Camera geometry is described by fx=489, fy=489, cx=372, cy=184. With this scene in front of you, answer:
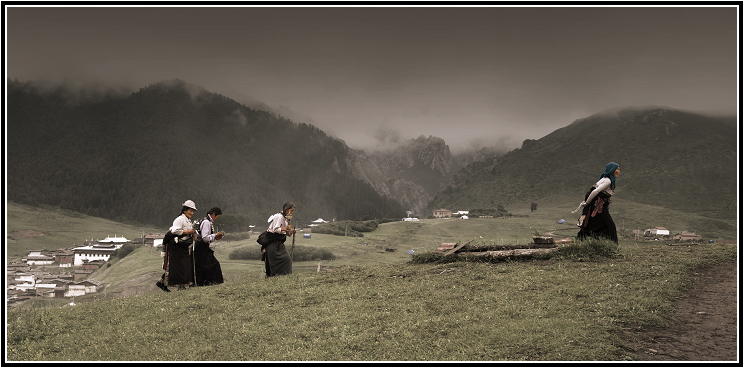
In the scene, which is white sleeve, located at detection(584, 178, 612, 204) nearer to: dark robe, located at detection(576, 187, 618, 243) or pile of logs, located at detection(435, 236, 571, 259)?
dark robe, located at detection(576, 187, 618, 243)

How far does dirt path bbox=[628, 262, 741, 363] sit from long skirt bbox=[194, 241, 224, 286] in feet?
40.0

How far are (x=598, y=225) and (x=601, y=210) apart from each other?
466 mm

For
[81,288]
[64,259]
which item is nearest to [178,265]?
[81,288]

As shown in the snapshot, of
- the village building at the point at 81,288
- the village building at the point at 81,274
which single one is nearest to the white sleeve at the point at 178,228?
the village building at the point at 81,288

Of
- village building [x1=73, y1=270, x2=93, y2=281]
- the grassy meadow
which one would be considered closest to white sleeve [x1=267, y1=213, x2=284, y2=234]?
the grassy meadow

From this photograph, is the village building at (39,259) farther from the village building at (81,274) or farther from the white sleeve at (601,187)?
the white sleeve at (601,187)

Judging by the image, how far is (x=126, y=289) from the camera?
194 feet

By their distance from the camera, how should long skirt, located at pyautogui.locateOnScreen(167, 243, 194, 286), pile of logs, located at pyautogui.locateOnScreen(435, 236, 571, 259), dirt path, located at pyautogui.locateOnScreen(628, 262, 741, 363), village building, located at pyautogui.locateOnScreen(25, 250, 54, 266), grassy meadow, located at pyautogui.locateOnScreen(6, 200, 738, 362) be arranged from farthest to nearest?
1. village building, located at pyautogui.locateOnScreen(25, 250, 54, 266)
2. long skirt, located at pyautogui.locateOnScreen(167, 243, 194, 286)
3. pile of logs, located at pyautogui.locateOnScreen(435, 236, 571, 259)
4. grassy meadow, located at pyautogui.locateOnScreen(6, 200, 738, 362)
5. dirt path, located at pyautogui.locateOnScreen(628, 262, 741, 363)

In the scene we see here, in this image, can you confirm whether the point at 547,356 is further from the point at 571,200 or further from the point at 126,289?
the point at 571,200

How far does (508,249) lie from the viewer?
1486 cm

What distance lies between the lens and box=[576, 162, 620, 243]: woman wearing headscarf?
1411 centimetres

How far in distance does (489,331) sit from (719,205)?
17109 cm

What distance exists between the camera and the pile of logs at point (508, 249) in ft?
46.0

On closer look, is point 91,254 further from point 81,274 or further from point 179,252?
point 179,252
